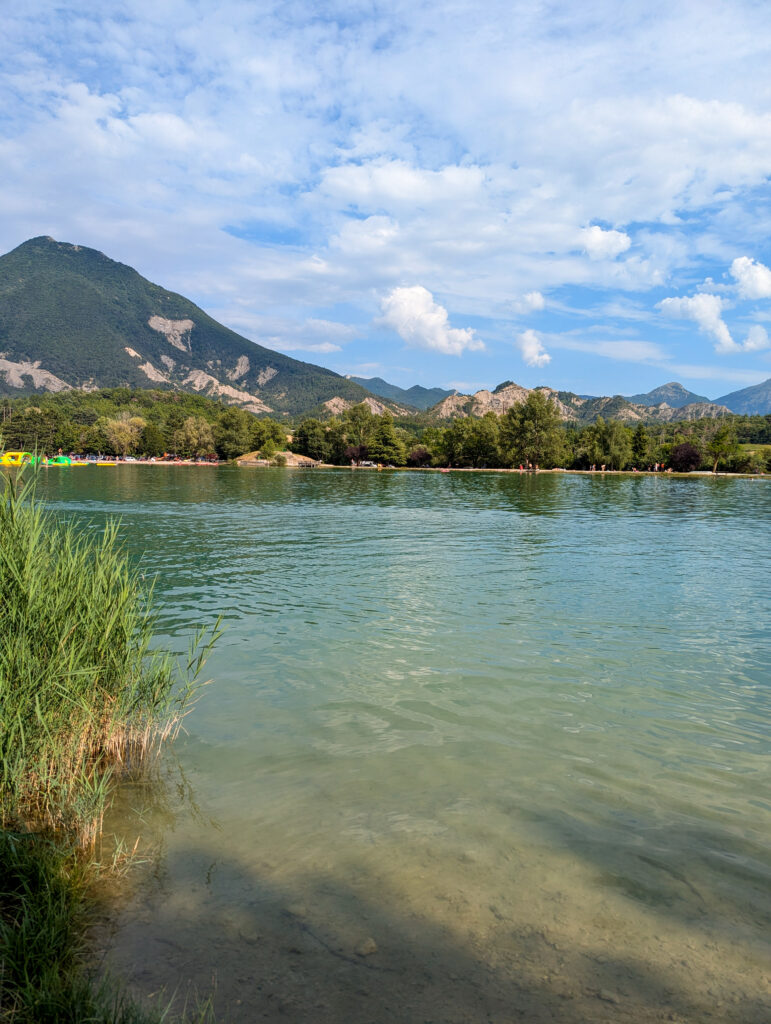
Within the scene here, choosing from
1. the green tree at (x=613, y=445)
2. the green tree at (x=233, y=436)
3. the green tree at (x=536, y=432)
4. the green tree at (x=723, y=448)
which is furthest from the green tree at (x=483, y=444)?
the green tree at (x=233, y=436)

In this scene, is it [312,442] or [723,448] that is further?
[312,442]

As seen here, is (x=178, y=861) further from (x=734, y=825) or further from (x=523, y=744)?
(x=734, y=825)

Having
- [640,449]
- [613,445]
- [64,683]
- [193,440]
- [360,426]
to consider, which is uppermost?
[360,426]

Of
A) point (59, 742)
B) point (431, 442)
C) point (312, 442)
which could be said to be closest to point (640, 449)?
point (431, 442)

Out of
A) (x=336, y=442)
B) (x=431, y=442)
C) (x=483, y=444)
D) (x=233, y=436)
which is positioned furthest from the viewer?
(x=431, y=442)

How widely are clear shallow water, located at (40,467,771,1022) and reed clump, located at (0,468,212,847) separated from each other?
78 cm

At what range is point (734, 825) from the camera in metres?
6.98

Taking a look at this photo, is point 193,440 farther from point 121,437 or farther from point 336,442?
point 336,442

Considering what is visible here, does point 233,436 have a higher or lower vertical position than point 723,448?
higher

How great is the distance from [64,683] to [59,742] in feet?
2.24

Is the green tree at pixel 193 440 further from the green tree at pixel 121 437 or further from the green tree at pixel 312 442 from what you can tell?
the green tree at pixel 312 442

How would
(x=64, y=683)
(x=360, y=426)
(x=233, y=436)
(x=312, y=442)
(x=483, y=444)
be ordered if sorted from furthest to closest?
1. (x=233, y=436)
2. (x=312, y=442)
3. (x=360, y=426)
4. (x=483, y=444)
5. (x=64, y=683)

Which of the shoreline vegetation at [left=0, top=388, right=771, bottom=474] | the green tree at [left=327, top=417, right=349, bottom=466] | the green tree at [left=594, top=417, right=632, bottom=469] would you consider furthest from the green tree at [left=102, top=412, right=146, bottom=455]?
the green tree at [left=594, top=417, right=632, bottom=469]

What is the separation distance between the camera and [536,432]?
146 m
